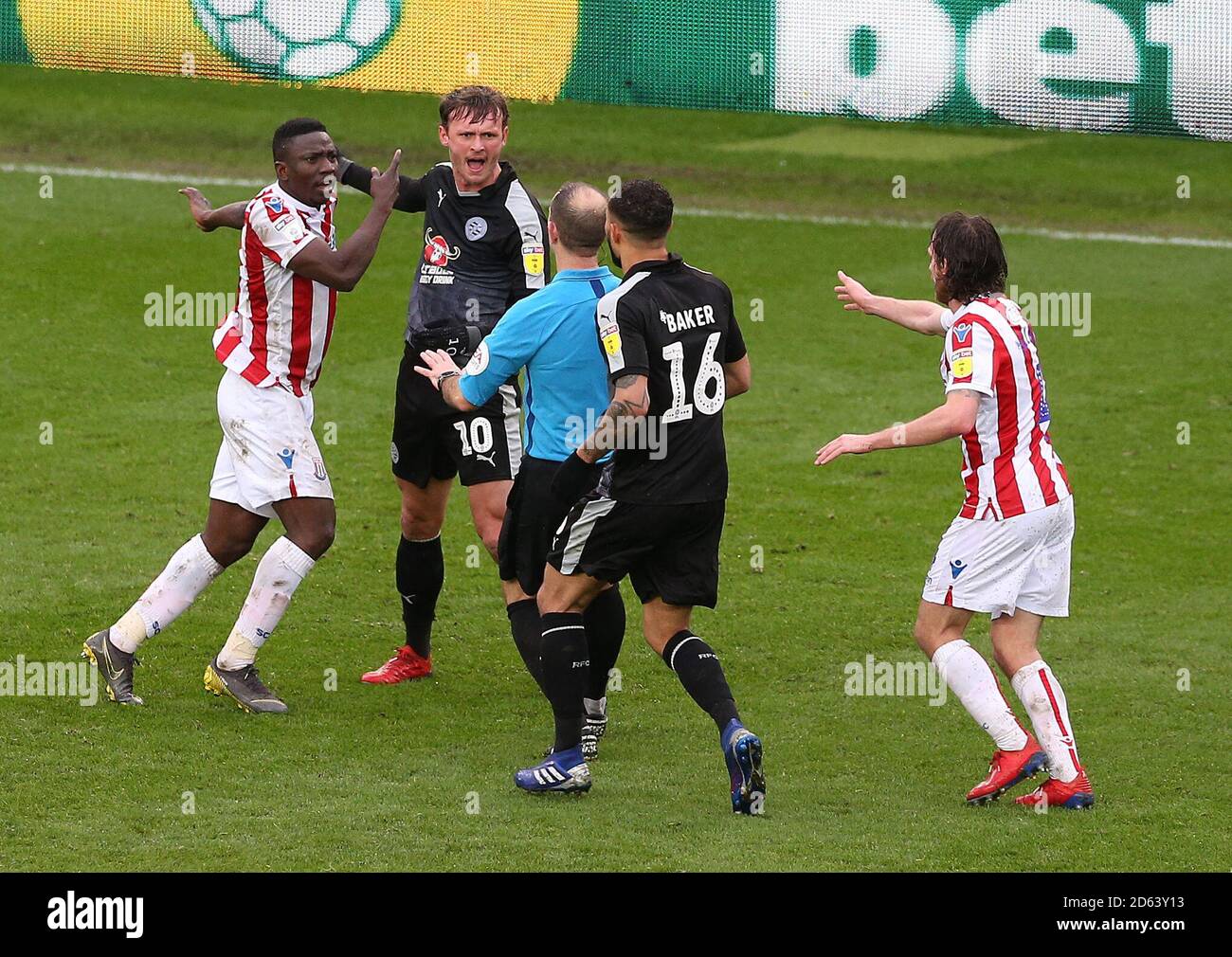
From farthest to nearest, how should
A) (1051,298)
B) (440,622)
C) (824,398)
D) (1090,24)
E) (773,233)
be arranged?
(1090,24) → (773,233) → (1051,298) → (824,398) → (440,622)

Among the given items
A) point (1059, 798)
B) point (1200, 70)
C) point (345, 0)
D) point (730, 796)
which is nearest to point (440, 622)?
point (730, 796)

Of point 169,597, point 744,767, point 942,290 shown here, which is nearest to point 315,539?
point 169,597

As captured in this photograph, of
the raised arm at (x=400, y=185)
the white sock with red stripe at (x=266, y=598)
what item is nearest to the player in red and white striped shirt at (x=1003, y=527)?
the raised arm at (x=400, y=185)

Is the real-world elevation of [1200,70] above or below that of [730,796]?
above

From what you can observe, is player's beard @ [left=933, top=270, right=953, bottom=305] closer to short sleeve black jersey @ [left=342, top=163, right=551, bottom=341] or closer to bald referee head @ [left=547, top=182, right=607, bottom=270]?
bald referee head @ [left=547, top=182, right=607, bottom=270]

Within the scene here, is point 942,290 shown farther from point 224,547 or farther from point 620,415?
point 224,547

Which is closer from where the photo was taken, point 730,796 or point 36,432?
point 730,796

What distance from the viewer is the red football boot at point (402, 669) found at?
680 centimetres

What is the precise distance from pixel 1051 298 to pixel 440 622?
707 centimetres

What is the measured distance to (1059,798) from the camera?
5465 millimetres

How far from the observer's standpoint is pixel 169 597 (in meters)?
6.33

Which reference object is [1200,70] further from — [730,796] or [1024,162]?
[730,796]

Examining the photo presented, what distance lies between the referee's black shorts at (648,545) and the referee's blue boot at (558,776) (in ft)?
1.98

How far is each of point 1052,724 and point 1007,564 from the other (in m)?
0.54
